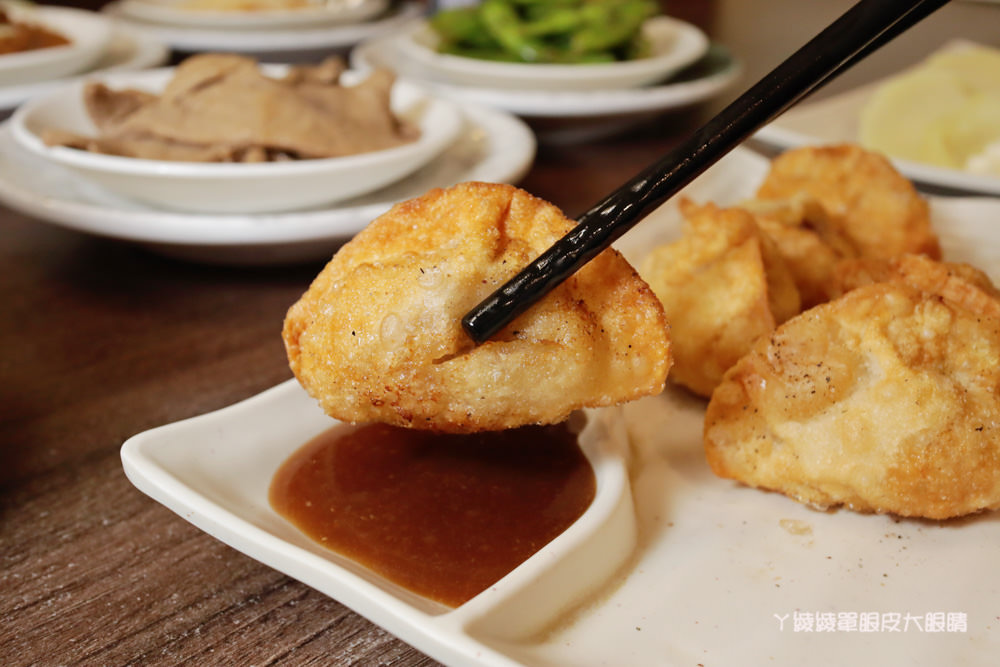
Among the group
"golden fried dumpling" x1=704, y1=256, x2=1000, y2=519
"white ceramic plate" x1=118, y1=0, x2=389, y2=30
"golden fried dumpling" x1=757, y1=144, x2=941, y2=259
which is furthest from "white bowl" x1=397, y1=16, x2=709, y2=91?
"golden fried dumpling" x1=704, y1=256, x2=1000, y2=519

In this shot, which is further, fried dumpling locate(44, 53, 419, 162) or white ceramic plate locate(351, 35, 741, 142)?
white ceramic plate locate(351, 35, 741, 142)

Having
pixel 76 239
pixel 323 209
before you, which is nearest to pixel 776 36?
pixel 323 209

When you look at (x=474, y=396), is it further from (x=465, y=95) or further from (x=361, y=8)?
(x=361, y=8)

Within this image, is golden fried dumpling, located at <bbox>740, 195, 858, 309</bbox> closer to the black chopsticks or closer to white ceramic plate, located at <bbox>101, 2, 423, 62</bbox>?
the black chopsticks

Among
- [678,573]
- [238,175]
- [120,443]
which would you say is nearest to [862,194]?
[678,573]

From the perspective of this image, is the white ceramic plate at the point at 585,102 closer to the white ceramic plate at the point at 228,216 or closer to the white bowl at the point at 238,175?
the white ceramic plate at the point at 228,216

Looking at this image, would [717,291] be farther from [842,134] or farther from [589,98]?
[842,134]
